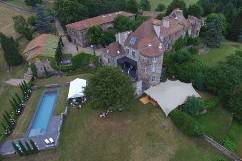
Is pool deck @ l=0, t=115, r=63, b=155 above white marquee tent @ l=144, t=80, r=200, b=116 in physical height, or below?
below

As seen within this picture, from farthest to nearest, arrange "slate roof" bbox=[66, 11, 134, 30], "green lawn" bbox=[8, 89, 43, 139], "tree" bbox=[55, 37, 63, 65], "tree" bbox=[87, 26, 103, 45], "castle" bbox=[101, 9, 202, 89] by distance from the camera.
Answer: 1. "slate roof" bbox=[66, 11, 134, 30]
2. "tree" bbox=[87, 26, 103, 45]
3. "tree" bbox=[55, 37, 63, 65]
4. "castle" bbox=[101, 9, 202, 89]
5. "green lawn" bbox=[8, 89, 43, 139]

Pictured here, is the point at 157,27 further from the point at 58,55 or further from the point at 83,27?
the point at 58,55

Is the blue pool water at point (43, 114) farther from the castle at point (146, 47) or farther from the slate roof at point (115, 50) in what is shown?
the slate roof at point (115, 50)

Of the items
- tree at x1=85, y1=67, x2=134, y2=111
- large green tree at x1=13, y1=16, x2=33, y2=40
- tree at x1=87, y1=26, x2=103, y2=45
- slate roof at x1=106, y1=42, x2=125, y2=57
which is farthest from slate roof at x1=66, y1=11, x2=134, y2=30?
tree at x1=85, y1=67, x2=134, y2=111

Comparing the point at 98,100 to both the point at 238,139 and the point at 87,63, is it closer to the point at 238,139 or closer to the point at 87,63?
the point at 87,63

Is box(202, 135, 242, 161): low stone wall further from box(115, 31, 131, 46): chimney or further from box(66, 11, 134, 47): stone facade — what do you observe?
box(66, 11, 134, 47): stone facade

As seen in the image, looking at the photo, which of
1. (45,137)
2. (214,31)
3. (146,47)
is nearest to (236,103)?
(146,47)

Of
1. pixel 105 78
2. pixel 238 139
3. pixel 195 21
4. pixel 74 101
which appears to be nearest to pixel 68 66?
pixel 74 101
